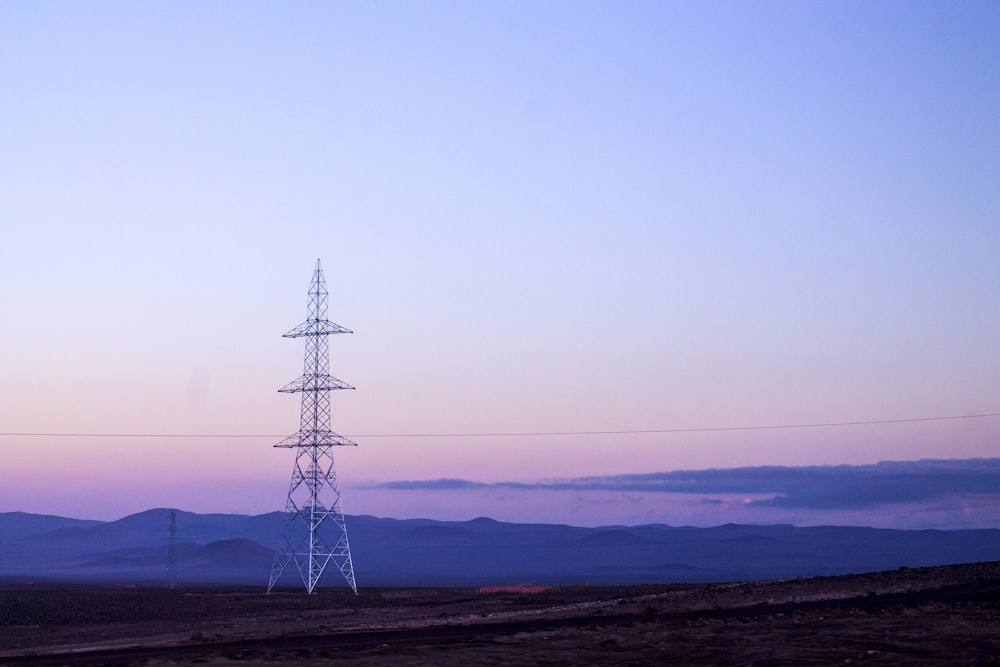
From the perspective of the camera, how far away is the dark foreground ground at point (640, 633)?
23.2 m

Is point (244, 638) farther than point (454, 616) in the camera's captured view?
No

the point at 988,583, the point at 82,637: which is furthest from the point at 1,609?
the point at 988,583

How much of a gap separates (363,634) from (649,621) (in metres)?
7.78

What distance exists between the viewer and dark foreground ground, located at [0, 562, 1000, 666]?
2316cm

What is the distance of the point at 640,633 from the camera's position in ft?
90.0

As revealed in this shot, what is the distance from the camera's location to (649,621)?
31.4 metres

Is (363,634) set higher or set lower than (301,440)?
→ lower

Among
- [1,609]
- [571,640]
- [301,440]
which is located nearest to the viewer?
[571,640]

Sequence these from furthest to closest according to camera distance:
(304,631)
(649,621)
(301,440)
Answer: (301,440)
(304,631)
(649,621)

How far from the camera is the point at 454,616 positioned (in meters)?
41.2

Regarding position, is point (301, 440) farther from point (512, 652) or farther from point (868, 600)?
point (512, 652)

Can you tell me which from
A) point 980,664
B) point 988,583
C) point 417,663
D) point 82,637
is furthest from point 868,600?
point 82,637

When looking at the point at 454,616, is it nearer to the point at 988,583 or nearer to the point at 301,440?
the point at 988,583

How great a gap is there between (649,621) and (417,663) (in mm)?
10368
